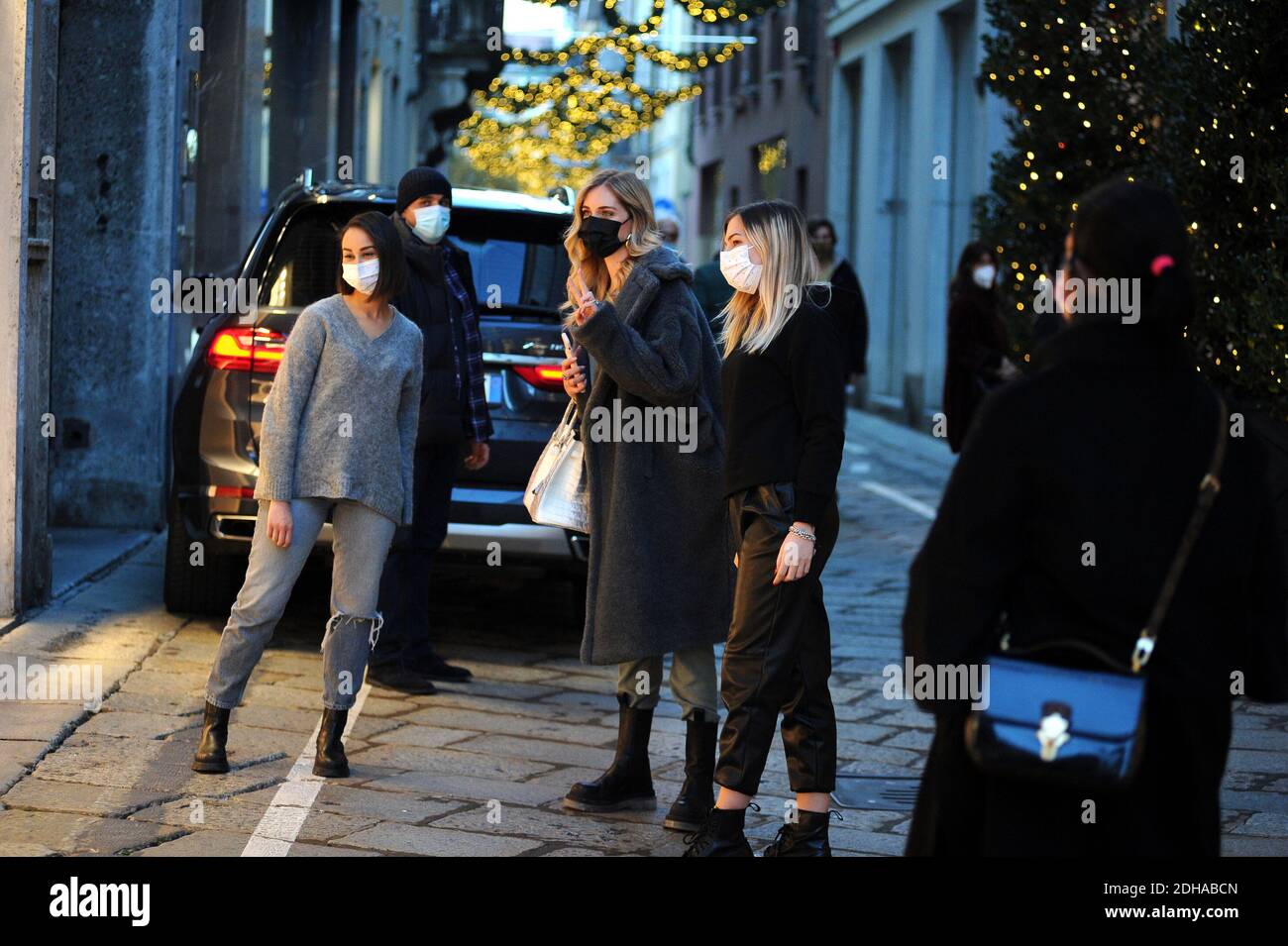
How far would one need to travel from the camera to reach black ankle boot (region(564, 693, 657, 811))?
5828 millimetres

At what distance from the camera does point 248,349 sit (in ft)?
25.3

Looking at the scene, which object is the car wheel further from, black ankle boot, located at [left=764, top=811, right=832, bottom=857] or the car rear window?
black ankle boot, located at [left=764, top=811, right=832, bottom=857]

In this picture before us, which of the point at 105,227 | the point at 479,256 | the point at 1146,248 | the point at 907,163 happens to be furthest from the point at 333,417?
the point at 907,163

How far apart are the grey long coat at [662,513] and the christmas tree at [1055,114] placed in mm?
5361

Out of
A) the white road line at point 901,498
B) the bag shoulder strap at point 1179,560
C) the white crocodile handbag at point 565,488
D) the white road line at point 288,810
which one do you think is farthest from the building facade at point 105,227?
the bag shoulder strap at point 1179,560

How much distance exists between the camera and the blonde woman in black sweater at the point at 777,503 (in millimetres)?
5035

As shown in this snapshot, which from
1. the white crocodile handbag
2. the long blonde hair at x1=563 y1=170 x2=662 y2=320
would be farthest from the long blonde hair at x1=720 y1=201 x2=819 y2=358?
the white crocodile handbag

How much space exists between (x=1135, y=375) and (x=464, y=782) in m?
3.47

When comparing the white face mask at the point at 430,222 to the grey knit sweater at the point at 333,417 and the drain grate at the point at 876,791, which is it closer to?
the grey knit sweater at the point at 333,417

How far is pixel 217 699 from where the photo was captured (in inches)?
236

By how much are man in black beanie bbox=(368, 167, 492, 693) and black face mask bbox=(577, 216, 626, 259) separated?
1.75 m

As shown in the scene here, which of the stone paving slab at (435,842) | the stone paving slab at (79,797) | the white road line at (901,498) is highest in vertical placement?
the white road line at (901,498)
